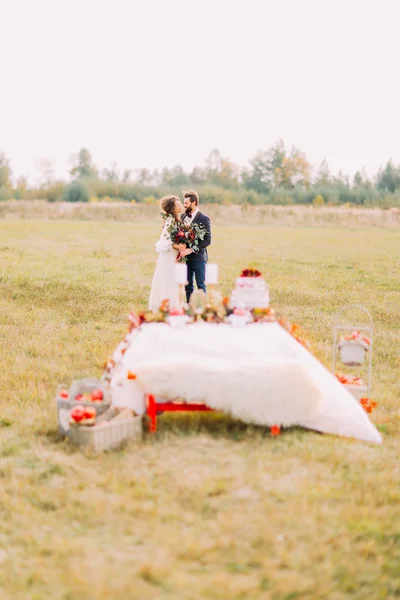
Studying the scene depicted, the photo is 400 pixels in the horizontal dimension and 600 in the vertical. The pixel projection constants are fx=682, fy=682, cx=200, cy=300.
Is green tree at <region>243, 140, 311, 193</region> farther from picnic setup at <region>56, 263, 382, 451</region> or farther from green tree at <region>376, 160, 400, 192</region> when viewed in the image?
picnic setup at <region>56, 263, 382, 451</region>

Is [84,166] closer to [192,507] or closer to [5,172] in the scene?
[5,172]

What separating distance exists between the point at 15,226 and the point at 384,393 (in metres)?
29.2

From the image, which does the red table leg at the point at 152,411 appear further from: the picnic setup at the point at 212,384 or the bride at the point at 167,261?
the bride at the point at 167,261

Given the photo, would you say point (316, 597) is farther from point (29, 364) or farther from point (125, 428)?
point (29, 364)

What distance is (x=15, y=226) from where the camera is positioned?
34.2 m

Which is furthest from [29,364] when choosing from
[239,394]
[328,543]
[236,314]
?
[328,543]

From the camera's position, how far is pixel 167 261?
11.5 meters

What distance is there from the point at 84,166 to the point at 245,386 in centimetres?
7991

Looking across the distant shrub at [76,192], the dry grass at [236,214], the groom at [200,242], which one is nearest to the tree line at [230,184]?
the distant shrub at [76,192]

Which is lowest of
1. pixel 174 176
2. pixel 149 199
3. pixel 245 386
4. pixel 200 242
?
pixel 245 386

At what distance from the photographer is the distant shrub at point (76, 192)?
214 feet

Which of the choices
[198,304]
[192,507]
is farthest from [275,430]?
[198,304]

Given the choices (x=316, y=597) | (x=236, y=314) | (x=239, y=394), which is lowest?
(x=316, y=597)

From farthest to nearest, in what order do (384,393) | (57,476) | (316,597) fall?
(384,393)
(57,476)
(316,597)
